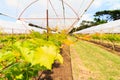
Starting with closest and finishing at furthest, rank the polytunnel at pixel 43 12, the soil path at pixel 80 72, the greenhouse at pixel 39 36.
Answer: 1. the greenhouse at pixel 39 36
2. the polytunnel at pixel 43 12
3. the soil path at pixel 80 72

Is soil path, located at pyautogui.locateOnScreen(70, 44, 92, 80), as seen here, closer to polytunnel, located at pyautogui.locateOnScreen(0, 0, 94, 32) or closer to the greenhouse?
the greenhouse

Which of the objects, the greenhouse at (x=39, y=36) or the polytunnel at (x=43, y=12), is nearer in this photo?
the greenhouse at (x=39, y=36)

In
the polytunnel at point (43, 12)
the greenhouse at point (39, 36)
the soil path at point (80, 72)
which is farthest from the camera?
the soil path at point (80, 72)

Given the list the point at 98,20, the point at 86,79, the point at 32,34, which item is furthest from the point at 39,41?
the point at 98,20

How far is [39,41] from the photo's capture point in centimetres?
124

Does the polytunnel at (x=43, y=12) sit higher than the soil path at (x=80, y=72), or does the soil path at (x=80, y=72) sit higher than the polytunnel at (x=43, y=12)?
the polytunnel at (x=43, y=12)

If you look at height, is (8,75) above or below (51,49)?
below

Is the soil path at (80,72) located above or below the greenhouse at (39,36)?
below

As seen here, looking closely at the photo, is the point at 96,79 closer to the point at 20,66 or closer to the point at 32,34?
the point at 32,34

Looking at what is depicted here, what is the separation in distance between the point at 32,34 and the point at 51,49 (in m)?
0.84

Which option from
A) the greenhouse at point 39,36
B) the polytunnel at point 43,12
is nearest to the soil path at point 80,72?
the greenhouse at point 39,36

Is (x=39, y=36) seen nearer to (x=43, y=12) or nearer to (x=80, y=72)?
(x=43, y=12)

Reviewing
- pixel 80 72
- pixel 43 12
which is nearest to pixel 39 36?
pixel 43 12

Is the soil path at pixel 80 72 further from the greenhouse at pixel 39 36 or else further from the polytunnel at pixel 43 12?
the polytunnel at pixel 43 12
